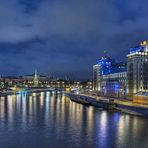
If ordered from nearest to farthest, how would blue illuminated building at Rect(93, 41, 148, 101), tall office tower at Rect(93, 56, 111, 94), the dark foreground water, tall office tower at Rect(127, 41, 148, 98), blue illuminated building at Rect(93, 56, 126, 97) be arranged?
the dark foreground water < tall office tower at Rect(127, 41, 148, 98) < blue illuminated building at Rect(93, 41, 148, 101) < blue illuminated building at Rect(93, 56, 126, 97) < tall office tower at Rect(93, 56, 111, 94)

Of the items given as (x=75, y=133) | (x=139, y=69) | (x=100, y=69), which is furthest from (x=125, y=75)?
(x=75, y=133)

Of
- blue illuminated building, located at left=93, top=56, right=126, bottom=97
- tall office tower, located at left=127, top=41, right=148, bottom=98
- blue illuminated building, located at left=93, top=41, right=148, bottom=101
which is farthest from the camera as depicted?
blue illuminated building, located at left=93, top=56, right=126, bottom=97

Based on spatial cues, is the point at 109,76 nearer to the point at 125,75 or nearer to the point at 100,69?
the point at 100,69

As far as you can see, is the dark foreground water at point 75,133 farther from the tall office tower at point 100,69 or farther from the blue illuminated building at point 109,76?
the tall office tower at point 100,69

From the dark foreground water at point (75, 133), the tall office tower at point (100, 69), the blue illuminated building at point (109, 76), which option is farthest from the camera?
the tall office tower at point (100, 69)

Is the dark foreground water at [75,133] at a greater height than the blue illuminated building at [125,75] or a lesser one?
lesser

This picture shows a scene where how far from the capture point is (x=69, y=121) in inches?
2152

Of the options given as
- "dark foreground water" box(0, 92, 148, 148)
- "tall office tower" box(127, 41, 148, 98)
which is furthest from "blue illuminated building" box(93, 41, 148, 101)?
"dark foreground water" box(0, 92, 148, 148)

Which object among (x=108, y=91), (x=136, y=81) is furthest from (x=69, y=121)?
(x=108, y=91)

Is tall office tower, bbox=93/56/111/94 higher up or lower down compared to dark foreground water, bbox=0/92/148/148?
higher up

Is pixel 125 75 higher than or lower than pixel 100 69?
lower

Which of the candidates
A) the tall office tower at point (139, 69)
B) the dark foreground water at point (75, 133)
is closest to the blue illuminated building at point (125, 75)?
the tall office tower at point (139, 69)

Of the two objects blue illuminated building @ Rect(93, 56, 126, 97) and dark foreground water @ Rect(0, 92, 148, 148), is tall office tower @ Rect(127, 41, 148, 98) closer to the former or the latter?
blue illuminated building @ Rect(93, 56, 126, 97)

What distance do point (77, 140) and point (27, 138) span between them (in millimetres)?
5410
